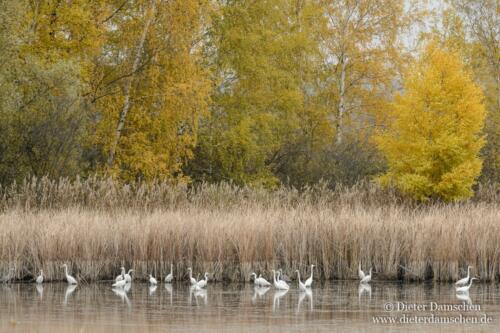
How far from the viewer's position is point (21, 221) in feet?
59.6

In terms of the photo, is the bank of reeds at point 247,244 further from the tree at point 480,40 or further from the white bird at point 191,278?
the tree at point 480,40

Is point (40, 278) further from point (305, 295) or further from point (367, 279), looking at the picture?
point (367, 279)

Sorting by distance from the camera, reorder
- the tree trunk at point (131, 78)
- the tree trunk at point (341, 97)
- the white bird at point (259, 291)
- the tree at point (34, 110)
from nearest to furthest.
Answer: the white bird at point (259, 291) < the tree at point (34, 110) < the tree trunk at point (131, 78) < the tree trunk at point (341, 97)

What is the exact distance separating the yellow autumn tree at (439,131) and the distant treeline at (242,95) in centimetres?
4

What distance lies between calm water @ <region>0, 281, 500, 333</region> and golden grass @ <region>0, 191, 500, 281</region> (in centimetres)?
63

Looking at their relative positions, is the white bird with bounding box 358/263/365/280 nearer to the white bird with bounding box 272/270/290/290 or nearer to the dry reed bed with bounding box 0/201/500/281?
the dry reed bed with bounding box 0/201/500/281

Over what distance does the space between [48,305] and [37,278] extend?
114 inches

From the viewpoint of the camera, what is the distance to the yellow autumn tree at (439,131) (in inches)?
1149

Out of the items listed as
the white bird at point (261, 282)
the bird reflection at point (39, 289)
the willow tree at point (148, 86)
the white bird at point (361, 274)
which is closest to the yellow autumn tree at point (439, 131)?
the willow tree at point (148, 86)

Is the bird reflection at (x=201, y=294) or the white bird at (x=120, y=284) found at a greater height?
the white bird at (x=120, y=284)

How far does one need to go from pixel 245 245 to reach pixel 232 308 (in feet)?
12.1

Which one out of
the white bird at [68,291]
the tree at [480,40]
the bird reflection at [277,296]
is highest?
the tree at [480,40]

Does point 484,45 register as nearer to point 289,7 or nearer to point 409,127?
point 289,7

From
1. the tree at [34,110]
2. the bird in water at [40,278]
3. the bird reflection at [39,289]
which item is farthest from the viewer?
the tree at [34,110]
